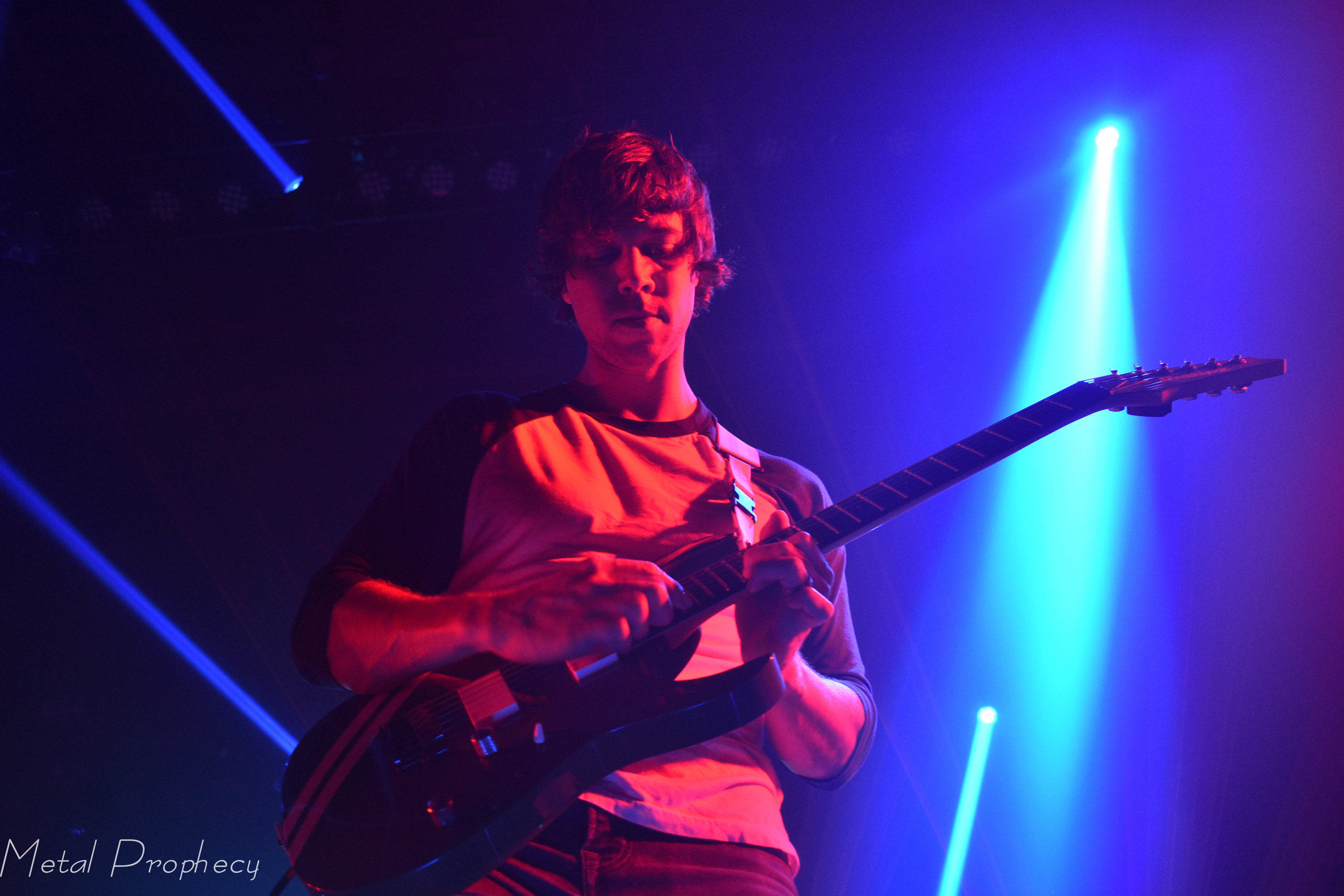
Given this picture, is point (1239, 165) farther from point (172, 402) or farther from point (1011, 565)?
point (172, 402)

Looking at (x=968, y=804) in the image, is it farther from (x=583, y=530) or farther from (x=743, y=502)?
(x=583, y=530)

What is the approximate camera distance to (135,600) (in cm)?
377

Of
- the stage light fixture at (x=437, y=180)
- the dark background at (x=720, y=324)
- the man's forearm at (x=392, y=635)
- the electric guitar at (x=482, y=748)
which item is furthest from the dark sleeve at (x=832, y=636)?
the stage light fixture at (x=437, y=180)

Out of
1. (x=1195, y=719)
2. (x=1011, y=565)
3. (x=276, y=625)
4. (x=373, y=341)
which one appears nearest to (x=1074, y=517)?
(x=1011, y=565)

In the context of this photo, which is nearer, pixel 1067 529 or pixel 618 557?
pixel 618 557

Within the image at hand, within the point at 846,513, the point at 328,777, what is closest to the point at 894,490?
the point at 846,513

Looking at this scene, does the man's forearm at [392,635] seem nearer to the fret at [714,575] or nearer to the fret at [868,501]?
the fret at [714,575]

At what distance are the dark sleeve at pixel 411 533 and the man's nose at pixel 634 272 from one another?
46 centimetres

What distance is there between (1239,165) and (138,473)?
586cm

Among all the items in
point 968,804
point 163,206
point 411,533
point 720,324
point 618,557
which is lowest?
point 968,804

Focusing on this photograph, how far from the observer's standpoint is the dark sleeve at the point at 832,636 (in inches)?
68.8

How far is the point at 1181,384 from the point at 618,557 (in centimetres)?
148

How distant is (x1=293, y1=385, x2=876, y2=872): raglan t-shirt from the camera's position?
1357mm

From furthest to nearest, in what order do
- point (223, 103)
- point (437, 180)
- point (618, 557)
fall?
point (437, 180), point (223, 103), point (618, 557)
